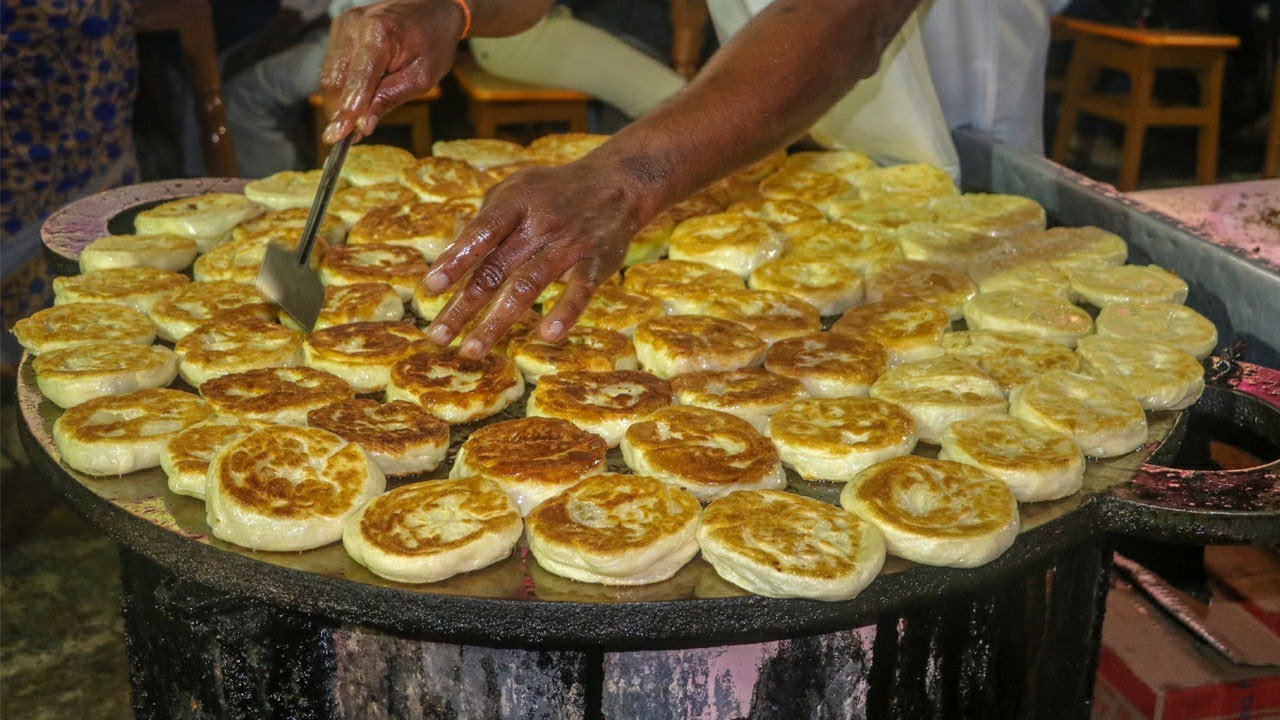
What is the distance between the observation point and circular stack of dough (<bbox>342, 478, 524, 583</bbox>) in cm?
195

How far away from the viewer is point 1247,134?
35.3 ft

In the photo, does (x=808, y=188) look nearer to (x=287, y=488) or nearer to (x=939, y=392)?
(x=939, y=392)

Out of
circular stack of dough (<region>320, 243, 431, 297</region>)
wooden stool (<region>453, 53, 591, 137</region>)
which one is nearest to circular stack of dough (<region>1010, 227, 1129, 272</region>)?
circular stack of dough (<region>320, 243, 431, 297</region>)

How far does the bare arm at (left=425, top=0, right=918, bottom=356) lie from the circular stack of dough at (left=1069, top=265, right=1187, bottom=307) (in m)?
0.88

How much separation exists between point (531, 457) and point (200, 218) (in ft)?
5.90

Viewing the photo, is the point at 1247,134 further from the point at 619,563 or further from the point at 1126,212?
the point at 619,563

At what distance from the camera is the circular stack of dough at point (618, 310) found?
9.77 ft

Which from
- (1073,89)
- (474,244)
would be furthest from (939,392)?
(1073,89)

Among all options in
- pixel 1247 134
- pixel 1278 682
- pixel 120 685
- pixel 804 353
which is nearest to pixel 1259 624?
pixel 1278 682

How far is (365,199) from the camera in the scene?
12.5 feet

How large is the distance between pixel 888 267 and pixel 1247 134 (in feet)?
29.9

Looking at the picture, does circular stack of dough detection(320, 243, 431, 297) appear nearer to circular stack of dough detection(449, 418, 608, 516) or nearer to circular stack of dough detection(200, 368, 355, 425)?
circular stack of dough detection(200, 368, 355, 425)

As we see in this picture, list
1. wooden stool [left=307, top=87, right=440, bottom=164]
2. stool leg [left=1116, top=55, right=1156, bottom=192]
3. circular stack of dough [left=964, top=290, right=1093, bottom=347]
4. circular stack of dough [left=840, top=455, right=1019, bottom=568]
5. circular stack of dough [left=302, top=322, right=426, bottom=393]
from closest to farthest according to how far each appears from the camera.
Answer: circular stack of dough [left=840, top=455, right=1019, bottom=568], circular stack of dough [left=302, top=322, right=426, bottom=393], circular stack of dough [left=964, top=290, right=1093, bottom=347], wooden stool [left=307, top=87, right=440, bottom=164], stool leg [left=1116, top=55, right=1156, bottom=192]

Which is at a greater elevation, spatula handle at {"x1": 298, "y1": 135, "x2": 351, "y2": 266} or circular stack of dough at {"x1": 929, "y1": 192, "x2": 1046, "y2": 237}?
spatula handle at {"x1": 298, "y1": 135, "x2": 351, "y2": 266}
